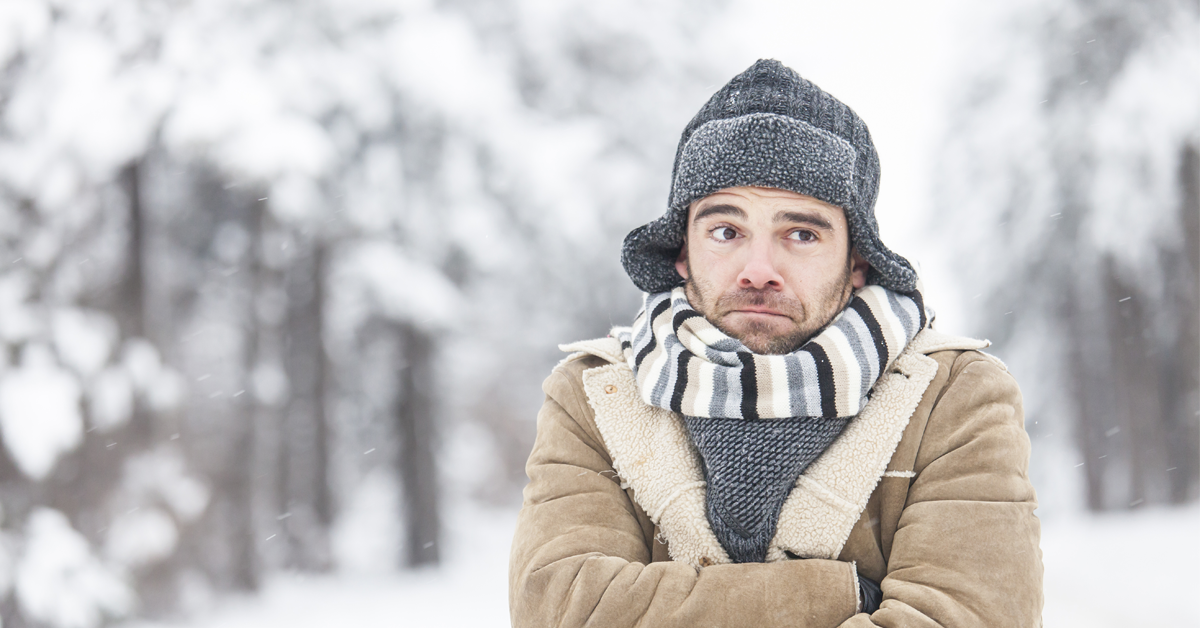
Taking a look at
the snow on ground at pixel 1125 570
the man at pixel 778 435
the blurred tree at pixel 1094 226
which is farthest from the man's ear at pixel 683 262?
the blurred tree at pixel 1094 226

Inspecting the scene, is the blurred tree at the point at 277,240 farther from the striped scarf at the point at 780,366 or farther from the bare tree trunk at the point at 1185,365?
the bare tree trunk at the point at 1185,365

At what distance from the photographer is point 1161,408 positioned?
13195 mm

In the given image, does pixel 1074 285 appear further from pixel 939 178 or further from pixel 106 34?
pixel 106 34

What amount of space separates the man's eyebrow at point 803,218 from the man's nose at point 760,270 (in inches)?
3.3

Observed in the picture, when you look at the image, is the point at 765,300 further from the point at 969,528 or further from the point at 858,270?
the point at 969,528

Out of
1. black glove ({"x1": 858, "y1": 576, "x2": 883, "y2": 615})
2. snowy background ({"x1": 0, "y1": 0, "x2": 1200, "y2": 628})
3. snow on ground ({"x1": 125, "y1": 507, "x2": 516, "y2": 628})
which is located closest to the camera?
black glove ({"x1": 858, "y1": 576, "x2": 883, "y2": 615})

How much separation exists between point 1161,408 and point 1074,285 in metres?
2.49

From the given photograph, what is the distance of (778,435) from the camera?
2111 mm

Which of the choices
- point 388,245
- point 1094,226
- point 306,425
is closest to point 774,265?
point 388,245

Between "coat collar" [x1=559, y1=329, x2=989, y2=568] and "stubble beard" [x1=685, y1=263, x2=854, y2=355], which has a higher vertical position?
"stubble beard" [x1=685, y1=263, x2=854, y2=355]

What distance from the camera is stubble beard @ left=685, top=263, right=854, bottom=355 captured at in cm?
234

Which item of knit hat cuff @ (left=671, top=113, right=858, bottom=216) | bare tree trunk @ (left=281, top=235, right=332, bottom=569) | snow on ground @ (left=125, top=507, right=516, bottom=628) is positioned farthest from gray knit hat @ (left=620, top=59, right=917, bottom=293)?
bare tree trunk @ (left=281, top=235, right=332, bottom=569)

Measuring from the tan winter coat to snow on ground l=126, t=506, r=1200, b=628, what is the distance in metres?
5.52

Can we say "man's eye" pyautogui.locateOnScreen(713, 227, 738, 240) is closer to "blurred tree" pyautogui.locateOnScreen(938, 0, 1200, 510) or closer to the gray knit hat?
the gray knit hat
